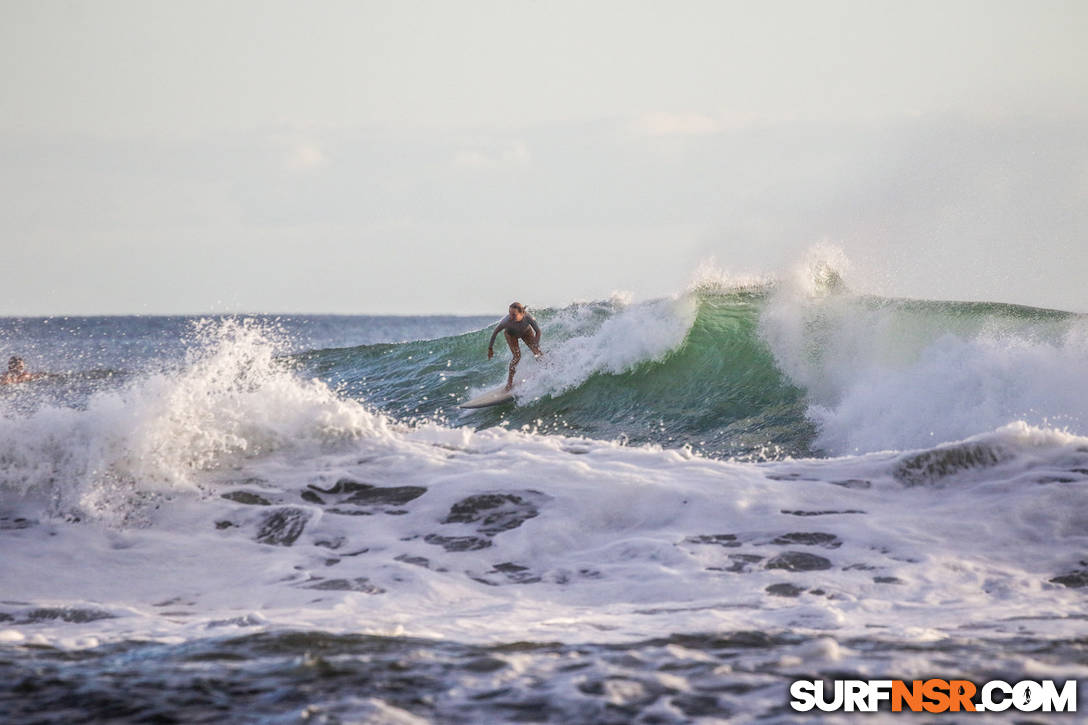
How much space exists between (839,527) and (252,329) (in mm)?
7622

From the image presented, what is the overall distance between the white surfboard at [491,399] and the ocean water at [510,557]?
4.11 m

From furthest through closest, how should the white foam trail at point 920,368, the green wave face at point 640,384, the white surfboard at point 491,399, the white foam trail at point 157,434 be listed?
1. the white surfboard at point 491,399
2. the green wave face at point 640,384
3. the white foam trail at point 920,368
4. the white foam trail at point 157,434

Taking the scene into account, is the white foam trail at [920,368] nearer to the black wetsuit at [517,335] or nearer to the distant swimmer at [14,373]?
the black wetsuit at [517,335]

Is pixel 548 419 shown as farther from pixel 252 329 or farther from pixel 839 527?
pixel 839 527

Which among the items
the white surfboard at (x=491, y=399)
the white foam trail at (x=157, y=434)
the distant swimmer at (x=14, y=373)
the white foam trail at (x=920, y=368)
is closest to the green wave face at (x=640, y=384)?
the white surfboard at (x=491, y=399)

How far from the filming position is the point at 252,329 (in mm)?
12008

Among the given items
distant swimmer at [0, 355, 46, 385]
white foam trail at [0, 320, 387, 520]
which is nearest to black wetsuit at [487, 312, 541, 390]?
white foam trail at [0, 320, 387, 520]

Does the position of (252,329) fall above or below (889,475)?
above

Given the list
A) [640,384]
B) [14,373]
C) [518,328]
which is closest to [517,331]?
[518,328]

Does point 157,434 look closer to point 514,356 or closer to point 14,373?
point 514,356

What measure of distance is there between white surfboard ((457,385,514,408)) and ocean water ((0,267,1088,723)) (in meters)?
4.11

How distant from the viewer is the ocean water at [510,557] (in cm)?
434

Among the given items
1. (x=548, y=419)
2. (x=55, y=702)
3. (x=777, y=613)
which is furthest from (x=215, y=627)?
(x=548, y=419)

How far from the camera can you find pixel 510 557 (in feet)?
22.3
